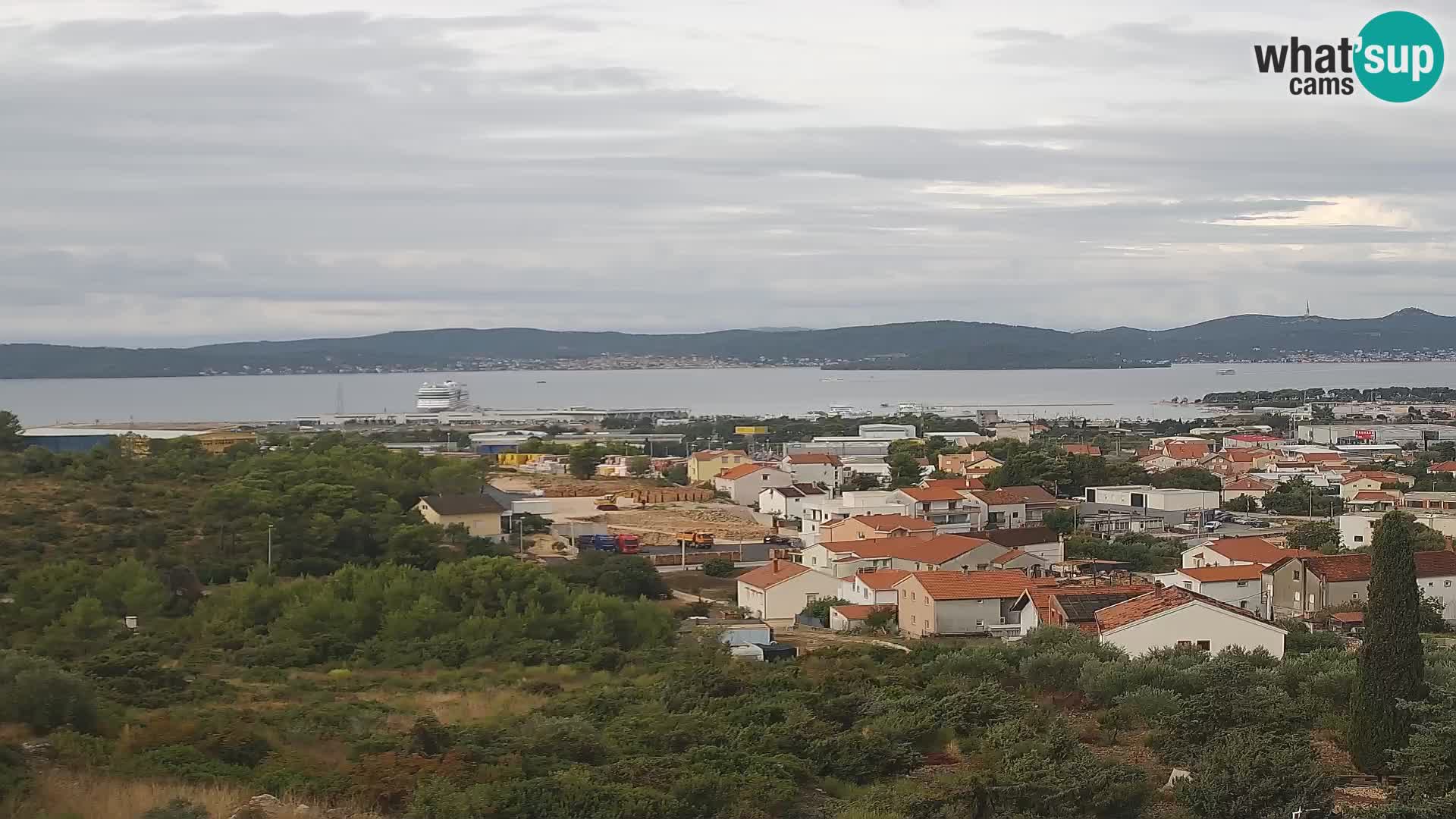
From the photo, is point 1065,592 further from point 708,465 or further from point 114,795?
point 708,465

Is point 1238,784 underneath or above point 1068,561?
above

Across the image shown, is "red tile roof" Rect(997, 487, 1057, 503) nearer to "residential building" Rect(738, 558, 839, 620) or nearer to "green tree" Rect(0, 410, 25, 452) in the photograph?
"residential building" Rect(738, 558, 839, 620)

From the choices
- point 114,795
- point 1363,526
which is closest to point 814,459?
point 1363,526

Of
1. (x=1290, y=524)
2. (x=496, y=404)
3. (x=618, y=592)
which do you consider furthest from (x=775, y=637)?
(x=496, y=404)

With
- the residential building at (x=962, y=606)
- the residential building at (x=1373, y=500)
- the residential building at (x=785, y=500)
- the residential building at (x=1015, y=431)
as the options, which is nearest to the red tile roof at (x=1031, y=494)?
the residential building at (x=785, y=500)

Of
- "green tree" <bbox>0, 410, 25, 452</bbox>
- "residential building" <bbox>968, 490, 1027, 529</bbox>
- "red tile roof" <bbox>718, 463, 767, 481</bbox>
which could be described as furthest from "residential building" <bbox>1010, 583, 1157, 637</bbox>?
"green tree" <bbox>0, 410, 25, 452</bbox>

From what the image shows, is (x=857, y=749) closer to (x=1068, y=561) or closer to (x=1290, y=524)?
(x=1068, y=561)

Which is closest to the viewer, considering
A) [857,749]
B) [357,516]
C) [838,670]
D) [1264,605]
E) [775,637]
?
[857,749]
